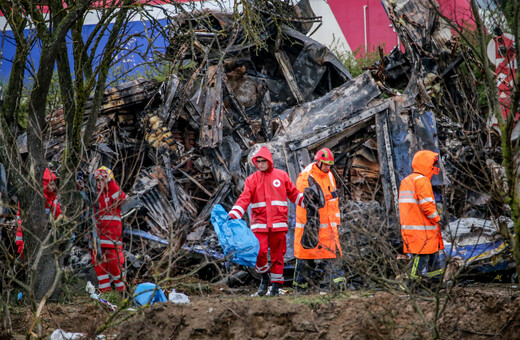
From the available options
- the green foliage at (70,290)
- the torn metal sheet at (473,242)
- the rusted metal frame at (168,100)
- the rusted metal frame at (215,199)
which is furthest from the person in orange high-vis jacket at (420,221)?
the rusted metal frame at (168,100)

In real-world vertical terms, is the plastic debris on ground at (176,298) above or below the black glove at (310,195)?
below

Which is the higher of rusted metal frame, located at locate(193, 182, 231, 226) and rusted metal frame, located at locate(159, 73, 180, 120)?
rusted metal frame, located at locate(159, 73, 180, 120)

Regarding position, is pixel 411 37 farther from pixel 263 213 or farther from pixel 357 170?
pixel 263 213

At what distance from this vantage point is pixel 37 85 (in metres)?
6.30

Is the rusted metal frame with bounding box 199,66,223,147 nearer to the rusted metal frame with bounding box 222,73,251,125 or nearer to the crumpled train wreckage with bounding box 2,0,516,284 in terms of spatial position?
the crumpled train wreckage with bounding box 2,0,516,284

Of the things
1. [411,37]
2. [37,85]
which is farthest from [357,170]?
[37,85]

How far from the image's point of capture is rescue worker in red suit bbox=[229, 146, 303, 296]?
7277 mm

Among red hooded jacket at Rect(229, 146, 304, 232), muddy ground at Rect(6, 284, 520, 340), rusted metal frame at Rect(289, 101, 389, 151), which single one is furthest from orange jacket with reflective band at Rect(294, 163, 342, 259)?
muddy ground at Rect(6, 284, 520, 340)

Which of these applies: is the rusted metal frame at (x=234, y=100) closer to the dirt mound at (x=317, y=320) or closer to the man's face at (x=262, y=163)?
the man's face at (x=262, y=163)

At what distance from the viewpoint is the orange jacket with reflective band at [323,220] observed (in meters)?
7.53

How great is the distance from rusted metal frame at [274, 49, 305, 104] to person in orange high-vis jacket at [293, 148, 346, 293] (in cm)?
373

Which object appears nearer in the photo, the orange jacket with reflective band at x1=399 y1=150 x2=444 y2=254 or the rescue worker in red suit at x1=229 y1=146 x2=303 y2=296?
the orange jacket with reflective band at x1=399 y1=150 x2=444 y2=254

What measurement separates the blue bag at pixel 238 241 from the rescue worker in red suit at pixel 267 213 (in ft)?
0.29

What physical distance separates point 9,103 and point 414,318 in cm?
475
